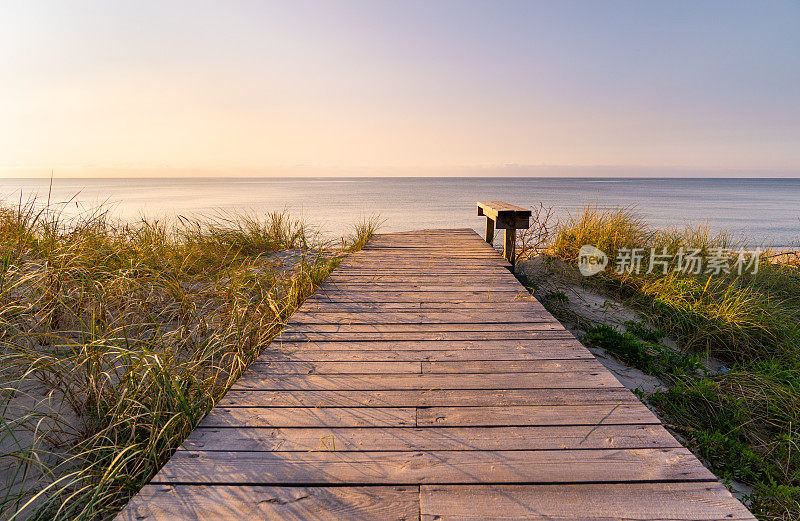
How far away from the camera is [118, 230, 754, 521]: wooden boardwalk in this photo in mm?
1273

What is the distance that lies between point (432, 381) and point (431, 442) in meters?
0.51

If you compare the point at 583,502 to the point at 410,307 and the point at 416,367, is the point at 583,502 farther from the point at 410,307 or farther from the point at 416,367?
the point at 410,307

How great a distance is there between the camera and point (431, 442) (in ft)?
5.15

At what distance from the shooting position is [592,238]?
603 centimetres

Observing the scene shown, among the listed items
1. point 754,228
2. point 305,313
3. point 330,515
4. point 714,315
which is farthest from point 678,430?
point 754,228

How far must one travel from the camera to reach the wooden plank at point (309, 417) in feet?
5.57

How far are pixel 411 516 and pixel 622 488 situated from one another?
720mm

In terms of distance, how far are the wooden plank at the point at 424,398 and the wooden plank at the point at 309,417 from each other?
0.04 metres

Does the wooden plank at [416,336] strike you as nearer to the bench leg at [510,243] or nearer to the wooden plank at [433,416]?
the wooden plank at [433,416]

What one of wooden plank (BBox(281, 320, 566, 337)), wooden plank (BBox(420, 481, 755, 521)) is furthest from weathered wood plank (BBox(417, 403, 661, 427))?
wooden plank (BBox(281, 320, 566, 337))

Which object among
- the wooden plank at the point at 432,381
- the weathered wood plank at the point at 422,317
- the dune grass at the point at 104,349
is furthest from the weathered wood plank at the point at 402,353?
the weathered wood plank at the point at 422,317

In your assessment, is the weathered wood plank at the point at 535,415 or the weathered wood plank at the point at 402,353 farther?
the weathered wood plank at the point at 402,353

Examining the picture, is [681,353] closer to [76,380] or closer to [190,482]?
[190,482]

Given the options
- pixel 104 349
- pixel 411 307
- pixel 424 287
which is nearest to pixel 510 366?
pixel 411 307
